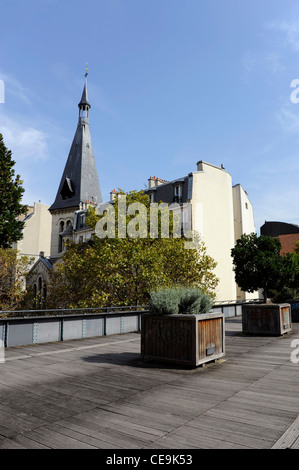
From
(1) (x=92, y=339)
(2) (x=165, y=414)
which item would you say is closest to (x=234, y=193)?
(1) (x=92, y=339)

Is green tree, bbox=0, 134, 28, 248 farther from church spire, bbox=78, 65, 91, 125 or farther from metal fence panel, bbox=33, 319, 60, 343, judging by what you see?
church spire, bbox=78, 65, 91, 125

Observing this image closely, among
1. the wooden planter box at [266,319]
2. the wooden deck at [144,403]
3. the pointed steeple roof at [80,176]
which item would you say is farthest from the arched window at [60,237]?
the wooden deck at [144,403]

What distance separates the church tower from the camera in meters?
64.9

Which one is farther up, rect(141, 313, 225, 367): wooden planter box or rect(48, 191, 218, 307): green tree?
rect(48, 191, 218, 307): green tree

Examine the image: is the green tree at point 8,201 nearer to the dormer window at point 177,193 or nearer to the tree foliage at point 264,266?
the tree foliage at point 264,266

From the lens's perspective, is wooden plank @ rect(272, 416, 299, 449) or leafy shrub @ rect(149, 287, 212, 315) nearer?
wooden plank @ rect(272, 416, 299, 449)

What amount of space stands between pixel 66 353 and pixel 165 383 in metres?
4.84

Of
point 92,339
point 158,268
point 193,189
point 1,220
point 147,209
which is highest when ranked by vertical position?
point 193,189

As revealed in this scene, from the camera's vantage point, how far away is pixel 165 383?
7.31 metres

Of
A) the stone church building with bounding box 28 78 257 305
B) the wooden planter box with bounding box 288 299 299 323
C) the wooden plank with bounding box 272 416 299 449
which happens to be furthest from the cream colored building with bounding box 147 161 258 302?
the wooden plank with bounding box 272 416 299 449

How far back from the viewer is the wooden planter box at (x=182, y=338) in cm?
870

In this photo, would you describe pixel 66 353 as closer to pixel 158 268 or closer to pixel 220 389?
pixel 220 389

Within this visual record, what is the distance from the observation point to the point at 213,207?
138 ft
